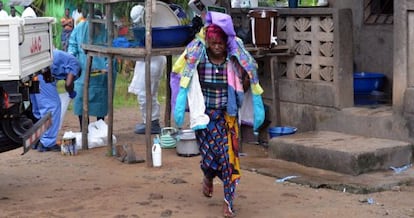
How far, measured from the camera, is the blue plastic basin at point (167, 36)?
8.82 m

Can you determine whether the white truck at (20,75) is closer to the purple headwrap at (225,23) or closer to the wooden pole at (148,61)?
the wooden pole at (148,61)

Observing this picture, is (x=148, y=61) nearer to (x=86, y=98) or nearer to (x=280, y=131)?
(x=86, y=98)

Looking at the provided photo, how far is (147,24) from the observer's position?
8625 millimetres

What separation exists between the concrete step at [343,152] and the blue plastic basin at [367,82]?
2.71 feet

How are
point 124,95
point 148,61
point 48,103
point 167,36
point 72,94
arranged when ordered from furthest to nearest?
point 124,95, point 72,94, point 48,103, point 167,36, point 148,61

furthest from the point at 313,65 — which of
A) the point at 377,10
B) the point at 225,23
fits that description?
the point at 225,23

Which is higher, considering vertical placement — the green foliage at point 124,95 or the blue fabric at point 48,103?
the blue fabric at point 48,103

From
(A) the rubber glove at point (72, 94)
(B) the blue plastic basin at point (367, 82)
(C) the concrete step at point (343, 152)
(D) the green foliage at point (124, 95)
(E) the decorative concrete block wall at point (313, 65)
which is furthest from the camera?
(D) the green foliage at point (124, 95)

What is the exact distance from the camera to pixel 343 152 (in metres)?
7.84

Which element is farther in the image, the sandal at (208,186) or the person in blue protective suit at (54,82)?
the person in blue protective suit at (54,82)

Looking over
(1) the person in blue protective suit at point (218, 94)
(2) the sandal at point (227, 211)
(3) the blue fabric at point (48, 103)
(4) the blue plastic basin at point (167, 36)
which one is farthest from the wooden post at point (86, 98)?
(2) the sandal at point (227, 211)

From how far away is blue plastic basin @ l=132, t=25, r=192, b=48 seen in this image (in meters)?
8.82

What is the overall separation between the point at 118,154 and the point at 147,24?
1797mm

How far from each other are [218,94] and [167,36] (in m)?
2.55
